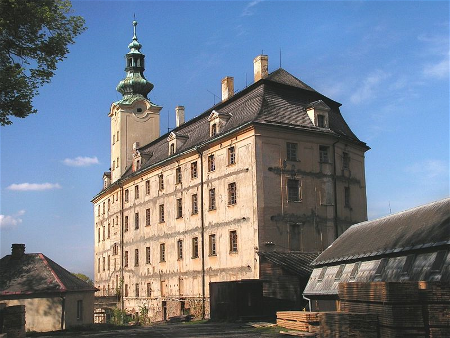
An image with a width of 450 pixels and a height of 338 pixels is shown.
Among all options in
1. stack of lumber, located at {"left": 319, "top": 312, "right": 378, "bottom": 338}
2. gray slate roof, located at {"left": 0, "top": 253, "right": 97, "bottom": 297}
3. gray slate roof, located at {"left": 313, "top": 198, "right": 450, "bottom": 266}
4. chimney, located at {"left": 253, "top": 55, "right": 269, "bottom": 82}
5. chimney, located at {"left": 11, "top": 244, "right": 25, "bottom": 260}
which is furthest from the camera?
chimney, located at {"left": 253, "top": 55, "right": 269, "bottom": 82}

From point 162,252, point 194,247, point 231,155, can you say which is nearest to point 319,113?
point 231,155

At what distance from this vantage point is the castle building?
3438cm

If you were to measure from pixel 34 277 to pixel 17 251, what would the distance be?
2.28m

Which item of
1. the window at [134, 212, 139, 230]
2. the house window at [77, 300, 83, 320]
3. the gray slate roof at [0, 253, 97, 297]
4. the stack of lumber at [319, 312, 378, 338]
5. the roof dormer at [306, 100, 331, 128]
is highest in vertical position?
the roof dormer at [306, 100, 331, 128]

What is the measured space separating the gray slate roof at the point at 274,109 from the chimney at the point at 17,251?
1289 cm

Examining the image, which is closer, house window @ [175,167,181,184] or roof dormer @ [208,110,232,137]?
roof dormer @ [208,110,232,137]

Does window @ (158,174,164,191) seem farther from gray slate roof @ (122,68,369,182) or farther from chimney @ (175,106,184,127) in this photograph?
chimney @ (175,106,184,127)

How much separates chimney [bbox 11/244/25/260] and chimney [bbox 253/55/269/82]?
59.0ft

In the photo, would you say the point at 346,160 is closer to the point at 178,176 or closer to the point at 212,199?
the point at 212,199

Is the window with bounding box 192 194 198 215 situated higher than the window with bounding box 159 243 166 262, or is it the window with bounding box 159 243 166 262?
the window with bounding box 192 194 198 215

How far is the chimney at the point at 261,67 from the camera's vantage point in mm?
39312

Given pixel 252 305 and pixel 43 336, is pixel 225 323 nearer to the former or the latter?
pixel 252 305

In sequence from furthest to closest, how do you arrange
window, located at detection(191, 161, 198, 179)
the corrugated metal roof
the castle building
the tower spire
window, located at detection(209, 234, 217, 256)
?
1. the tower spire
2. window, located at detection(191, 161, 198, 179)
3. window, located at detection(209, 234, 217, 256)
4. the castle building
5. the corrugated metal roof

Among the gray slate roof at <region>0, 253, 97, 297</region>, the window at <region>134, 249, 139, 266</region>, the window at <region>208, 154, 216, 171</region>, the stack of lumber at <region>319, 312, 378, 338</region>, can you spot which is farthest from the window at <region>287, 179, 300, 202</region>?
the stack of lumber at <region>319, 312, 378, 338</region>
